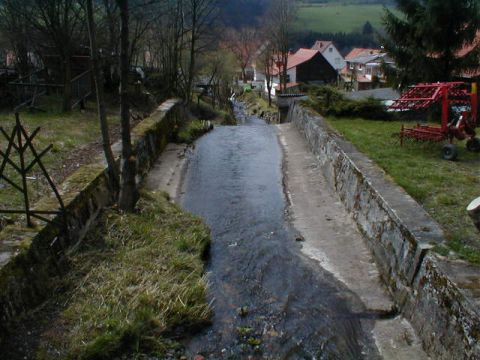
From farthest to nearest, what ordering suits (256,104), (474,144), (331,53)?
(331,53) → (256,104) → (474,144)

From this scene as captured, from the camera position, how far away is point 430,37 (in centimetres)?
1681

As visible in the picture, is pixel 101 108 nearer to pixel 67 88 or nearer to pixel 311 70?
pixel 67 88

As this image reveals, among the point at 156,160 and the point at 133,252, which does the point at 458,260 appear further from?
the point at 156,160

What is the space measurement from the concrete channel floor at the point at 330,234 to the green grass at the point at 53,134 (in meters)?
2.21

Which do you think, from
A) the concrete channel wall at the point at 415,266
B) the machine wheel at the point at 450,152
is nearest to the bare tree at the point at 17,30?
the concrete channel wall at the point at 415,266

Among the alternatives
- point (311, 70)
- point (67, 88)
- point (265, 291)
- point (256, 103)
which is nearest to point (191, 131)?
point (67, 88)

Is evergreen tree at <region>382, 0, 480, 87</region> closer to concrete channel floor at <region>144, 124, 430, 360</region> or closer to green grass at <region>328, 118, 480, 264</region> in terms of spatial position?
green grass at <region>328, 118, 480, 264</region>

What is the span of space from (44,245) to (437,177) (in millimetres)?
7330

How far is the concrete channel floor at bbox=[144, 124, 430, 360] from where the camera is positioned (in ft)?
19.2

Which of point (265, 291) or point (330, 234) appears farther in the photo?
point (330, 234)

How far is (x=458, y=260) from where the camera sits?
18.4ft

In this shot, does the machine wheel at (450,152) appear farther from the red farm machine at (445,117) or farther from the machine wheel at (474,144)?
the machine wheel at (474,144)

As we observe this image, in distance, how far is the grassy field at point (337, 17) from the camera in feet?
403

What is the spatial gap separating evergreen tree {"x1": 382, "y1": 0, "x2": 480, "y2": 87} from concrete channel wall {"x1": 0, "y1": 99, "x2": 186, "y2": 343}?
12.6m
